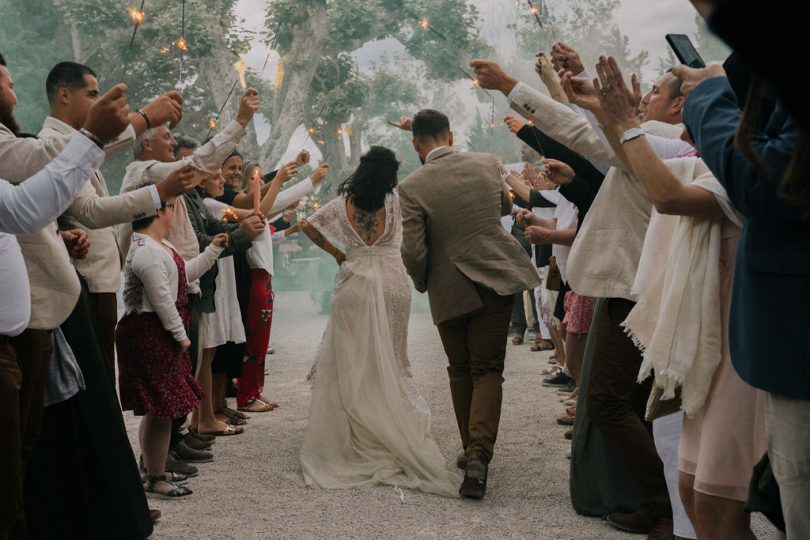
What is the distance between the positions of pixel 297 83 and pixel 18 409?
671 inches

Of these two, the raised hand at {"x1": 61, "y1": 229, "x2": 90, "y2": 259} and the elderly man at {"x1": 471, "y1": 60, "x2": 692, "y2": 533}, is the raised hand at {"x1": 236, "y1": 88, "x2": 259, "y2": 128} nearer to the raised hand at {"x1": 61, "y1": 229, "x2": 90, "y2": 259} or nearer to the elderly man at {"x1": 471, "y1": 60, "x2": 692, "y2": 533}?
the raised hand at {"x1": 61, "y1": 229, "x2": 90, "y2": 259}

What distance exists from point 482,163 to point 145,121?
2170 mm

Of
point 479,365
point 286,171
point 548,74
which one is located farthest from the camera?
point 286,171

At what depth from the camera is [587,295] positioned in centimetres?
318

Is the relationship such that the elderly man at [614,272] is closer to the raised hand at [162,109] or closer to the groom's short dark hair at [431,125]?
the raised hand at [162,109]

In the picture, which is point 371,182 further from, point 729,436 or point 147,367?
point 729,436

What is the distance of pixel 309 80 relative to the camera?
726 inches

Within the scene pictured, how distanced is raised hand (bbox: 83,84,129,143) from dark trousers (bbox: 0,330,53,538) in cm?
75

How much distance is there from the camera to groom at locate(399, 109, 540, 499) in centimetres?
425

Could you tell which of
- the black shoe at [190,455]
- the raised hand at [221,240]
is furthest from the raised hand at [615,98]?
the black shoe at [190,455]

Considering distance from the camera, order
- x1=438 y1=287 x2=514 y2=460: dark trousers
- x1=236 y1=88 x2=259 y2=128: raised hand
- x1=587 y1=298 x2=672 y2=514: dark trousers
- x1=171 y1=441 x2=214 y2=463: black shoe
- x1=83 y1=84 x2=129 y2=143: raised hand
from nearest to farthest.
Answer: x1=83 y1=84 x2=129 y2=143: raised hand → x1=587 y1=298 x2=672 y2=514: dark trousers → x1=236 y1=88 x2=259 y2=128: raised hand → x1=438 y1=287 x2=514 y2=460: dark trousers → x1=171 y1=441 x2=214 y2=463: black shoe

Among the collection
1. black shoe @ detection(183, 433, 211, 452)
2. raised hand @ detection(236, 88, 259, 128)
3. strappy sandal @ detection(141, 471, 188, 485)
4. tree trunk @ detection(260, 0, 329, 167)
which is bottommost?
black shoe @ detection(183, 433, 211, 452)

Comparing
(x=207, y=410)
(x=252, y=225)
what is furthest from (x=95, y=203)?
(x=207, y=410)

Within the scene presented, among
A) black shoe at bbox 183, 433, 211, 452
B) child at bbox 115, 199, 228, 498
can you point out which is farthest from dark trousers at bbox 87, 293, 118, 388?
black shoe at bbox 183, 433, 211, 452
